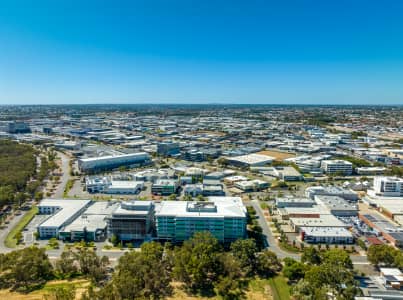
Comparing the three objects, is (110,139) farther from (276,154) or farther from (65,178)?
(276,154)

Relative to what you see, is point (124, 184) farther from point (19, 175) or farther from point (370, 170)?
point (370, 170)

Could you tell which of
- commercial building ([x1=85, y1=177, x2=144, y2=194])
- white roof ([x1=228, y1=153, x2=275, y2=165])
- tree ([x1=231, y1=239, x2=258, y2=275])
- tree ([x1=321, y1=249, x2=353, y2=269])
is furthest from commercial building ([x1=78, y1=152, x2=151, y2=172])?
tree ([x1=321, y1=249, x2=353, y2=269])

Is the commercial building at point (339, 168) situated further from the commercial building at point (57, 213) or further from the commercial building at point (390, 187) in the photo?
the commercial building at point (57, 213)

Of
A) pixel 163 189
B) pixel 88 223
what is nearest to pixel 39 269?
pixel 88 223

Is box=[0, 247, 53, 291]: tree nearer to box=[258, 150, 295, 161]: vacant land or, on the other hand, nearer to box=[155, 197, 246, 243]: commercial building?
box=[155, 197, 246, 243]: commercial building

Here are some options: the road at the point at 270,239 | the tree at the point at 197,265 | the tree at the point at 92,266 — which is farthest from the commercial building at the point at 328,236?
the tree at the point at 92,266

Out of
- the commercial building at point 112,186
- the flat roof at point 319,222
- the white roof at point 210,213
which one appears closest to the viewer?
the white roof at point 210,213

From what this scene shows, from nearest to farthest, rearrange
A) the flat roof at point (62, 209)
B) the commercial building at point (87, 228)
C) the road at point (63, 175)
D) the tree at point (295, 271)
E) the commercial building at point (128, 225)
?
the tree at point (295, 271), the commercial building at point (128, 225), the commercial building at point (87, 228), the flat roof at point (62, 209), the road at point (63, 175)
